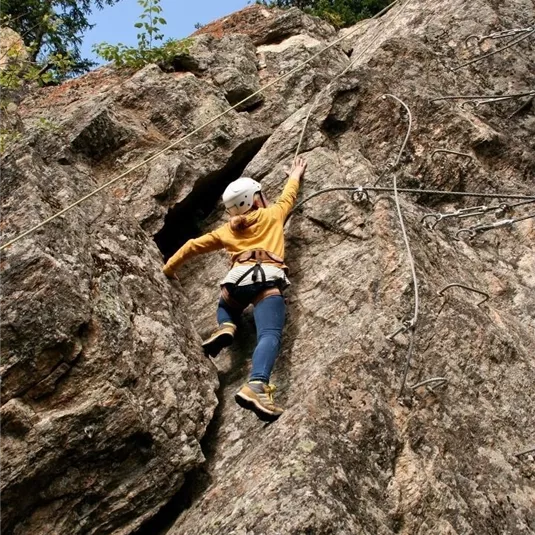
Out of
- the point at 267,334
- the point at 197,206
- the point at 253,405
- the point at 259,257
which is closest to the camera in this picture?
the point at 253,405

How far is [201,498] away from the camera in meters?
5.15

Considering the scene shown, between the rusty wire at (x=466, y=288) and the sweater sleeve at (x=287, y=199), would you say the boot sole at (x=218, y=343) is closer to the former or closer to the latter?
the sweater sleeve at (x=287, y=199)

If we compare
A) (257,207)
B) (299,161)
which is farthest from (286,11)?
(257,207)

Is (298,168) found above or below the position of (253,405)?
above

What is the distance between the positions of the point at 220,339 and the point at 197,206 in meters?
3.01

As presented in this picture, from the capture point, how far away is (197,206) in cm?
860

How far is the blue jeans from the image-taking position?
5457mm

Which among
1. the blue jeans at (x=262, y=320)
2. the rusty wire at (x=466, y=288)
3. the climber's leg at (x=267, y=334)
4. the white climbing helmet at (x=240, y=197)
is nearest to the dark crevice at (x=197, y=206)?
the white climbing helmet at (x=240, y=197)

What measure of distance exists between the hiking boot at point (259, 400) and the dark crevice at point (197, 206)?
3094mm

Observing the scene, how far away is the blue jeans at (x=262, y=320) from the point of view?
546cm

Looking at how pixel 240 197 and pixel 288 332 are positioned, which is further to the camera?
pixel 240 197

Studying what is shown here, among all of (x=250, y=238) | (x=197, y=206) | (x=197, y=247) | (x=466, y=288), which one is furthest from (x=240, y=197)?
(x=466, y=288)

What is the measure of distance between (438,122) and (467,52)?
6.99 feet

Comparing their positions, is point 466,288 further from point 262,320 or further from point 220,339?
point 220,339
